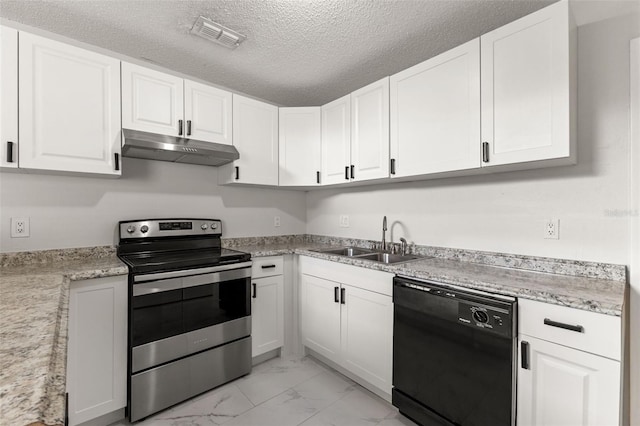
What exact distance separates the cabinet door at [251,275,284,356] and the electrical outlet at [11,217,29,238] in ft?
4.90

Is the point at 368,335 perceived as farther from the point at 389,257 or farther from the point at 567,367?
the point at 567,367

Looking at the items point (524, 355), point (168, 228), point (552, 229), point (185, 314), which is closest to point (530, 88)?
point (552, 229)

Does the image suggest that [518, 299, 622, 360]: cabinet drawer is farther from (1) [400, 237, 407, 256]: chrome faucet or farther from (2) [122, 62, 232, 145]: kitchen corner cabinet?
(2) [122, 62, 232, 145]: kitchen corner cabinet

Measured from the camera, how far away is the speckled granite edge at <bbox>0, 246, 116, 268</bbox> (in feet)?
5.95

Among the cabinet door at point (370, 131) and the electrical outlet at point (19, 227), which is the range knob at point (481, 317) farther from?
the electrical outlet at point (19, 227)

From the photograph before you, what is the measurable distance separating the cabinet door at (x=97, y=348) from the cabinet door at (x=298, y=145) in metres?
1.57

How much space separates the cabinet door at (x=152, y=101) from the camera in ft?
6.47

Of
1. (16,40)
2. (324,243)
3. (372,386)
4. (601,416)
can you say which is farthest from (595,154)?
(16,40)

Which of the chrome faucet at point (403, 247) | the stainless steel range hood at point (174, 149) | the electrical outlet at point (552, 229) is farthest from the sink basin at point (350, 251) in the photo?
the electrical outlet at point (552, 229)

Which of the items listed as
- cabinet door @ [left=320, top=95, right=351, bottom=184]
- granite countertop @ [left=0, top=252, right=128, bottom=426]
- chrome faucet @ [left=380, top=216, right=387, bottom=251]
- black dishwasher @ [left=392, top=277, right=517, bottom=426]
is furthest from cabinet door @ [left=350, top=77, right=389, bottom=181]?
granite countertop @ [left=0, top=252, right=128, bottom=426]

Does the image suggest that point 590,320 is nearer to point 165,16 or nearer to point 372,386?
point 372,386

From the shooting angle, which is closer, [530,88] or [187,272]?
[530,88]

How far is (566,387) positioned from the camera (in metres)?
1.19

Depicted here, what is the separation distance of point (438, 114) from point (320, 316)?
1.71m
